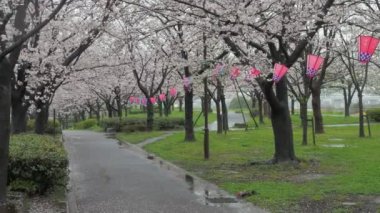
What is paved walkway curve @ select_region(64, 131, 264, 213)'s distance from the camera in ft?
27.6

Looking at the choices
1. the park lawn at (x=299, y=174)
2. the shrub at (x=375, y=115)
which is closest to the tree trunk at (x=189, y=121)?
the park lawn at (x=299, y=174)

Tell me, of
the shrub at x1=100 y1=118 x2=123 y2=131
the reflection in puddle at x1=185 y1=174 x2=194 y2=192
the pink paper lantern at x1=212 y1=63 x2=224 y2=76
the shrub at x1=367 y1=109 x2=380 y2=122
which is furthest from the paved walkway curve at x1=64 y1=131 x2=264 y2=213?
the shrub at x1=367 y1=109 x2=380 y2=122

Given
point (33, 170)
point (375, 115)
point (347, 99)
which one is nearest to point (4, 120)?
point (33, 170)

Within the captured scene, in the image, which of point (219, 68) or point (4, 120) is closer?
point (4, 120)

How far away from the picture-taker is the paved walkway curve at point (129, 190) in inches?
332

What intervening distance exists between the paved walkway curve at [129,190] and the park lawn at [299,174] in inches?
38.6

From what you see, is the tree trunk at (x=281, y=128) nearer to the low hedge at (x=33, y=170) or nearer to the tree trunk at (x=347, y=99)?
the low hedge at (x=33, y=170)

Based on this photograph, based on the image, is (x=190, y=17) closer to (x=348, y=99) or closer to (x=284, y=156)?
(x=284, y=156)

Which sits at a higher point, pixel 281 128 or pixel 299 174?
pixel 281 128

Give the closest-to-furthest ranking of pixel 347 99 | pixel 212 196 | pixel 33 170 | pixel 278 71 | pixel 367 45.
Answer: pixel 33 170
pixel 212 196
pixel 367 45
pixel 278 71
pixel 347 99

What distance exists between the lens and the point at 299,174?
11.8m

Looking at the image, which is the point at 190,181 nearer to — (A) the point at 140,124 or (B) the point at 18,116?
(B) the point at 18,116

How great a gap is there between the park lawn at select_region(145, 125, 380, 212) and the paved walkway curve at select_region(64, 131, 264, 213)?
3.22 feet

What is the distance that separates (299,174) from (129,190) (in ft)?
14.0
